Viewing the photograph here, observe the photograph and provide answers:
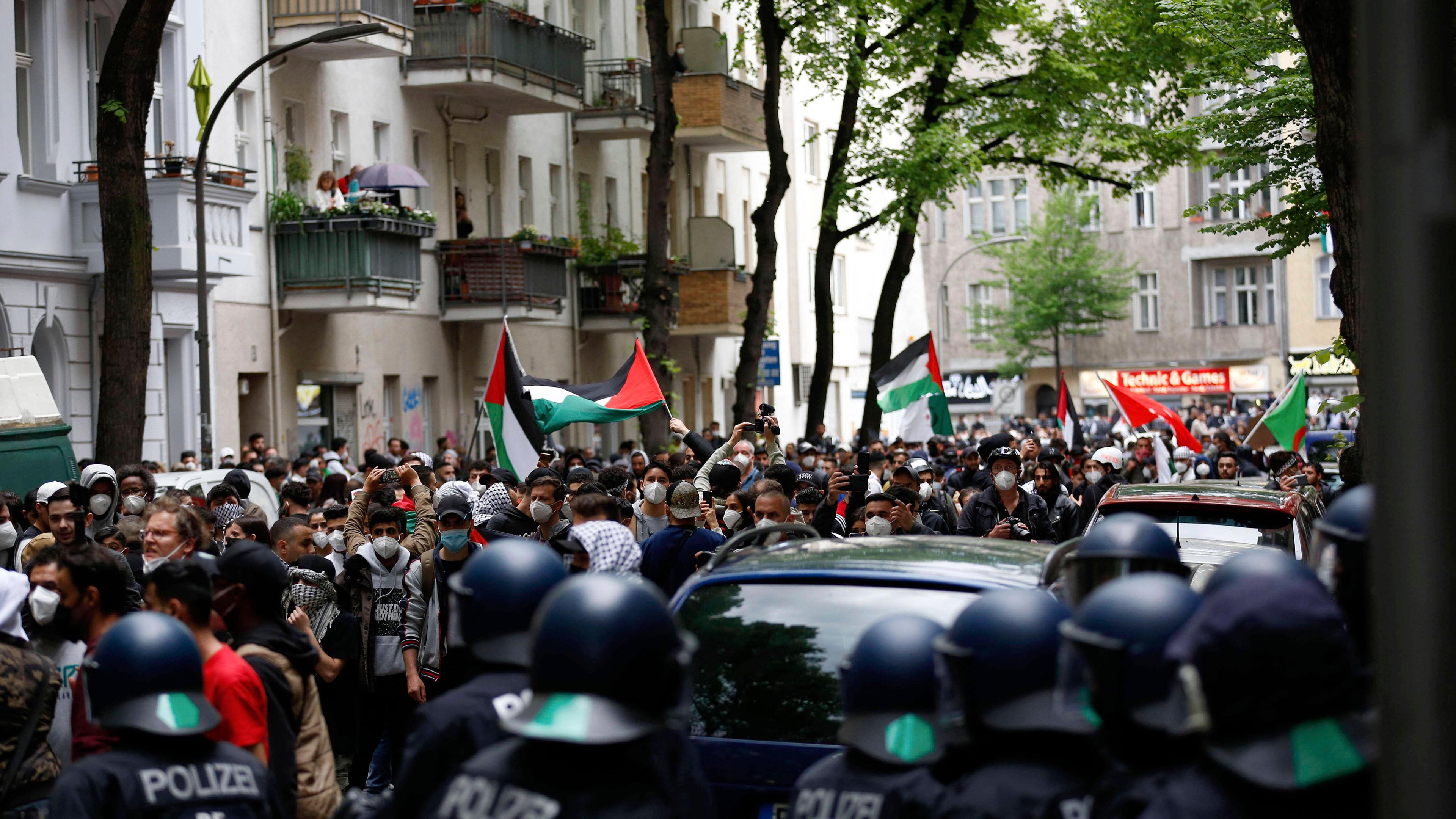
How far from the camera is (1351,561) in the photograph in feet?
11.7

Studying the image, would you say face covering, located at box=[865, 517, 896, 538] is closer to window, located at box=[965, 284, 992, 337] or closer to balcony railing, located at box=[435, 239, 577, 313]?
balcony railing, located at box=[435, 239, 577, 313]

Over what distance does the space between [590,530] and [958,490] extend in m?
10.8

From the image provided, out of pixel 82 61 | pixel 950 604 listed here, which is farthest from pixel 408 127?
pixel 950 604

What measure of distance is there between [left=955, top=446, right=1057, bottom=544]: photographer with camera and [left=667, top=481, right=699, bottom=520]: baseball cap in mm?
3881

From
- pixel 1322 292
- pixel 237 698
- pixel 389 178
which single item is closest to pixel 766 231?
pixel 389 178

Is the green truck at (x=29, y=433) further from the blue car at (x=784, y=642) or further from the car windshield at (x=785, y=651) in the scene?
the car windshield at (x=785, y=651)

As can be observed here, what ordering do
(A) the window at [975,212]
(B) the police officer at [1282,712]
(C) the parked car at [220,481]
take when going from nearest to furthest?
(B) the police officer at [1282,712] → (C) the parked car at [220,481] → (A) the window at [975,212]

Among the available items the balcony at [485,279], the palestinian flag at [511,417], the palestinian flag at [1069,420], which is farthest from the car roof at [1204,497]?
the balcony at [485,279]

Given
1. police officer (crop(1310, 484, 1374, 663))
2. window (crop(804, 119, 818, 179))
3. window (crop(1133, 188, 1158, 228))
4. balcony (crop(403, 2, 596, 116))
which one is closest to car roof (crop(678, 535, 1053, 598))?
police officer (crop(1310, 484, 1374, 663))

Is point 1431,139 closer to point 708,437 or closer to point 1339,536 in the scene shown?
point 1339,536

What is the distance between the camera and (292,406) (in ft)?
81.5

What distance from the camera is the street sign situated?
34844 millimetres

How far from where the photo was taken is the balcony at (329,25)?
2450 cm

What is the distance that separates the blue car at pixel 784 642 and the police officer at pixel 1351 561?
160cm
